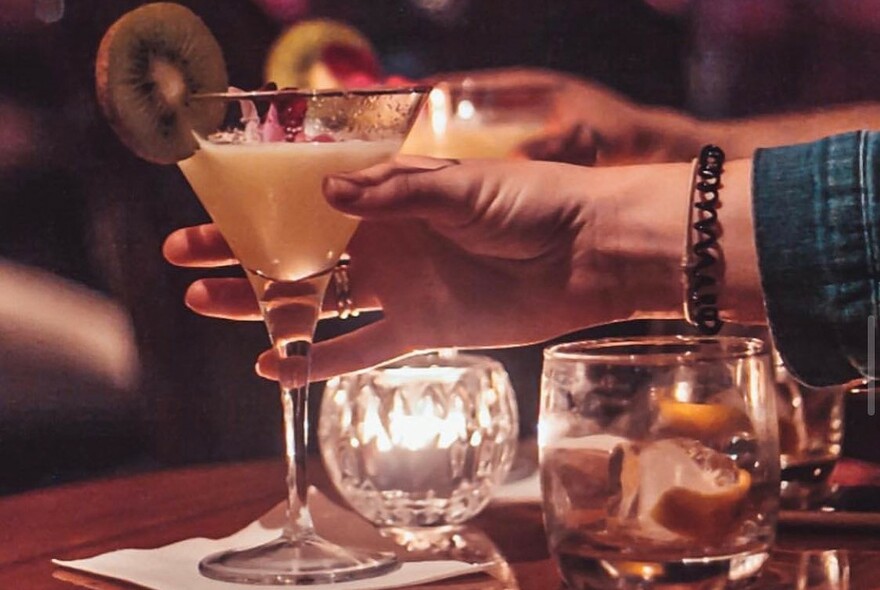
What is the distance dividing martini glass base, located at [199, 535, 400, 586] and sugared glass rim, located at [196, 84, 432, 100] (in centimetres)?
28

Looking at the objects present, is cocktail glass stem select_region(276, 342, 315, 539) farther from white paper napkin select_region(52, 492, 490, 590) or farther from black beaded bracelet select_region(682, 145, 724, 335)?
black beaded bracelet select_region(682, 145, 724, 335)

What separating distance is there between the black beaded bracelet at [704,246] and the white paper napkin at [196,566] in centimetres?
27

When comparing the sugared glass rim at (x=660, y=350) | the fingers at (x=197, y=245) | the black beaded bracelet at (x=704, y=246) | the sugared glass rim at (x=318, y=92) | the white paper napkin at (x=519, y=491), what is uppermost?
the sugared glass rim at (x=318, y=92)

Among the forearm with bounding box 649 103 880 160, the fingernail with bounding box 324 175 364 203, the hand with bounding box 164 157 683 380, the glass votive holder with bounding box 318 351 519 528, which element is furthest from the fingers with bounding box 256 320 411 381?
the forearm with bounding box 649 103 880 160

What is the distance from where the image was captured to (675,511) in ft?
2.07

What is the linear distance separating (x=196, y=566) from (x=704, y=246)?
1.34ft

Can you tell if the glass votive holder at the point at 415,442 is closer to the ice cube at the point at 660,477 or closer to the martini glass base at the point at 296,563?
the martini glass base at the point at 296,563

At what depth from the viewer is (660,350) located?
2.32ft

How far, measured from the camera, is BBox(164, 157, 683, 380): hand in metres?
0.90

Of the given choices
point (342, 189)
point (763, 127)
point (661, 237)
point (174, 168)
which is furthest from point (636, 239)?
point (174, 168)

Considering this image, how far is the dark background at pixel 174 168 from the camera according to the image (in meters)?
1.42

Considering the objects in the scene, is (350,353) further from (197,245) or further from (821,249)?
(821,249)

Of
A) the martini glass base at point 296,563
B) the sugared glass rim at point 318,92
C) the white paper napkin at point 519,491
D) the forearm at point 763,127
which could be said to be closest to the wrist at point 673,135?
the forearm at point 763,127

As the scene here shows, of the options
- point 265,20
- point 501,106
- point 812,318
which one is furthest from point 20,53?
point 812,318
